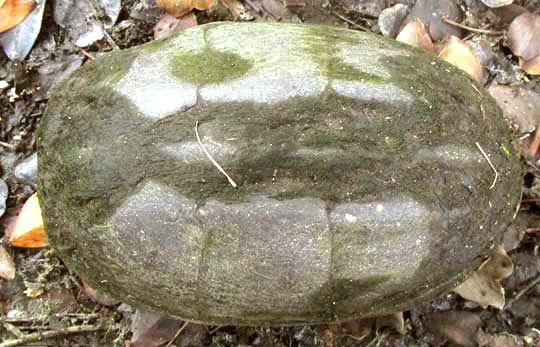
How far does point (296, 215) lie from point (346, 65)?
1.81 feet

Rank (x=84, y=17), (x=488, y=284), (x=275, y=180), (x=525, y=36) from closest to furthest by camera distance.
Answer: (x=275, y=180)
(x=488, y=284)
(x=525, y=36)
(x=84, y=17)

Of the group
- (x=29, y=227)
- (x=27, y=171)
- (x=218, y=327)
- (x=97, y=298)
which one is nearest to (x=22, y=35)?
(x=27, y=171)

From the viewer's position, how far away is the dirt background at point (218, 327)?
270 centimetres

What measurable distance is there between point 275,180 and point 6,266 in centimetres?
176

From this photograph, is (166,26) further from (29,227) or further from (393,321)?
(393,321)

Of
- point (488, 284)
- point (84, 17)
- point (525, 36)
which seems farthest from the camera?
point (84, 17)

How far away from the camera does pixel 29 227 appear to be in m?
2.62

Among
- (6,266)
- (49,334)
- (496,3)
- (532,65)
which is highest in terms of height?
(496,3)

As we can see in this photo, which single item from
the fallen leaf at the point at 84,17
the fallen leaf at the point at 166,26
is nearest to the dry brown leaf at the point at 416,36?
the fallen leaf at the point at 166,26

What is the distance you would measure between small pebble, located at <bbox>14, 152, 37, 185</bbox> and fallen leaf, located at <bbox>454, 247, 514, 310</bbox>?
219 cm

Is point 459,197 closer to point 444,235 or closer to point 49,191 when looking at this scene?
point 444,235

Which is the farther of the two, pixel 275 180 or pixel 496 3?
pixel 496 3

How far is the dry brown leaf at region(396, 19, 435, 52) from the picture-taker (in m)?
2.74

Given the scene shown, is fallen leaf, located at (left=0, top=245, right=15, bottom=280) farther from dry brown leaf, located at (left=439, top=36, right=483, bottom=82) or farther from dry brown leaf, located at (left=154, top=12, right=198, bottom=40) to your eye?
dry brown leaf, located at (left=439, top=36, right=483, bottom=82)
